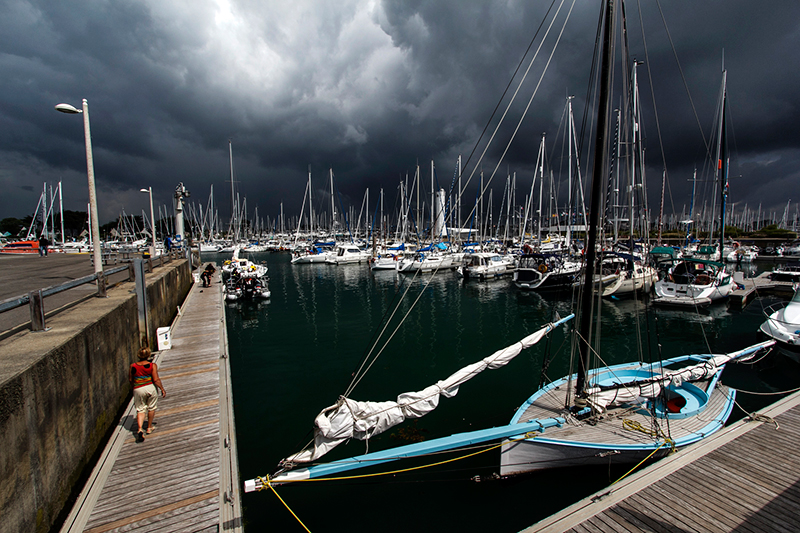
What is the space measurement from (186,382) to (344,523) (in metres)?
6.15

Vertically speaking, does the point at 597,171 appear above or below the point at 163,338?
above

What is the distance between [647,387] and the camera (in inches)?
372

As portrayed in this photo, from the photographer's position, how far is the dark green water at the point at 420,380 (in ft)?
24.2

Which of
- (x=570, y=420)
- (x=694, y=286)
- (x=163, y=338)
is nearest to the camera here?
(x=570, y=420)

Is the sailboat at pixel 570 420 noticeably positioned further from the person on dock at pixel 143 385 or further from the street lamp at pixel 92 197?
the street lamp at pixel 92 197

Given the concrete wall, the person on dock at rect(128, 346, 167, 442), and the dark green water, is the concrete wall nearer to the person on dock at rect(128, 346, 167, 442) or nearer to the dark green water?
the person on dock at rect(128, 346, 167, 442)

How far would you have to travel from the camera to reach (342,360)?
1656 cm

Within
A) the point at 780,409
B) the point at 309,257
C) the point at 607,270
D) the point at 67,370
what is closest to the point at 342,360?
the point at 67,370

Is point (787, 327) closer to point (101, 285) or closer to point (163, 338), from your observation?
point (163, 338)

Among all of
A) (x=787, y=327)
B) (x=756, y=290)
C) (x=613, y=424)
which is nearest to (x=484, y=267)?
(x=756, y=290)

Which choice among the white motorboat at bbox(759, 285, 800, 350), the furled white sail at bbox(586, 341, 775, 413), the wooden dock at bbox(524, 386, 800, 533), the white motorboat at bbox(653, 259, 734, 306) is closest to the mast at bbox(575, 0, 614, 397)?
the furled white sail at bbox(586, 341, 775, 413)

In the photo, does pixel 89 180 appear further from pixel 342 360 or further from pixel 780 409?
pixel 780 409

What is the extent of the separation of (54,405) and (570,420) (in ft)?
32.0

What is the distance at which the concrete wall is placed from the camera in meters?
4.54
